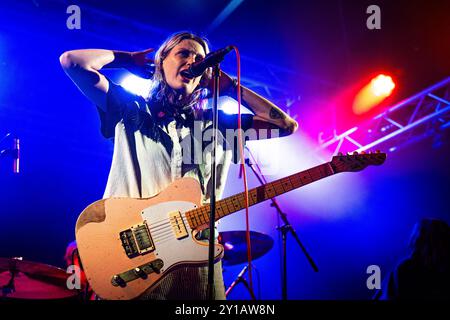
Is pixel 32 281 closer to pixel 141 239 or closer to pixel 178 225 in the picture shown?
pixel 141 239

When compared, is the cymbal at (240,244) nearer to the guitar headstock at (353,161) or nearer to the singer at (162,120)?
the singer at (162,120)

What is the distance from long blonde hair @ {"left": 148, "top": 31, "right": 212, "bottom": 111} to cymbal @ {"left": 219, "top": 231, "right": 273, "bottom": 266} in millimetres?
1395

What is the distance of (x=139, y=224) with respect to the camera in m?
2.32

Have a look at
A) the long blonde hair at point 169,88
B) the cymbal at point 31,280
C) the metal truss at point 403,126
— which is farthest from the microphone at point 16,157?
the metal truss at point 403,126

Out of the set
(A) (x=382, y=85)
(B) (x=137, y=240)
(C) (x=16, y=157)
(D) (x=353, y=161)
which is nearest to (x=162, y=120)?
(B) (x=137, y=240)

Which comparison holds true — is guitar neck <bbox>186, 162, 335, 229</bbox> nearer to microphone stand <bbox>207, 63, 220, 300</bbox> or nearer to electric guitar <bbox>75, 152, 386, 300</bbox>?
electric guitar <bbox>75, 152, 386, 300</bbox>

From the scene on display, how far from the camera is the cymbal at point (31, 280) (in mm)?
2938

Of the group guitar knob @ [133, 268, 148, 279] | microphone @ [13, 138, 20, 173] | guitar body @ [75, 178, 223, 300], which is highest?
microphone @ [13, 138, 20, 173]

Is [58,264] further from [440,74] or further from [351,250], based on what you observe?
[440,74]

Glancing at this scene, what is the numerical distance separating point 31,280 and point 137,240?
1.48 meters

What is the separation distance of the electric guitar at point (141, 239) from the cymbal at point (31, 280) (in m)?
1.02

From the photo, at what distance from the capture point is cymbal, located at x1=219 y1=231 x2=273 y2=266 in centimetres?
378

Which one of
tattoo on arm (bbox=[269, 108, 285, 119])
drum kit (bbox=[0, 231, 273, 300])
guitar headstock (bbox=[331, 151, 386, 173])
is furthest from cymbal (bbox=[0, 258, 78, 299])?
guitar headstock (bbox=[331, 151, 386, 173])

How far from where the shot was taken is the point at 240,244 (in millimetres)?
3914
